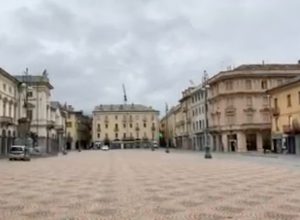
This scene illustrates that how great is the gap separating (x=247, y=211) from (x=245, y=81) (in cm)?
7465

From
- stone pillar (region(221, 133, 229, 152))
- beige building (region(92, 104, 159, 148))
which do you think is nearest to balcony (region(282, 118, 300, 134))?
stone pillar (region(221, 133, 229, 152))

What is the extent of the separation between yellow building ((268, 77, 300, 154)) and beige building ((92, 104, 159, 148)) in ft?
339

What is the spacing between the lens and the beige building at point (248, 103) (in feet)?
276

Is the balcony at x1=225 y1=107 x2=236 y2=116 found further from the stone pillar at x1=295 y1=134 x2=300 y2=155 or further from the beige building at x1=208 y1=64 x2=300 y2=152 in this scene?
the stone pillar at x1=295 y1=134 x2=300 y2=155

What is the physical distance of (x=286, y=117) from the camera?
2477 inches

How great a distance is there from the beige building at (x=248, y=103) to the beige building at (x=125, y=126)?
3340 inches

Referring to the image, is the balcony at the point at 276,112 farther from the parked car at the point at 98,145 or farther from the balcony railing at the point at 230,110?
the parked car at the point at 98,145

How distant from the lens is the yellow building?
59188mm

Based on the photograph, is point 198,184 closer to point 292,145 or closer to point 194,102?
point 292,145

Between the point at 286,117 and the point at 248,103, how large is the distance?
73.8 feet

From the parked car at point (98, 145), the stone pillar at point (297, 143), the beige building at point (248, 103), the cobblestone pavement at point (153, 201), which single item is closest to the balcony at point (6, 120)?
the beige building at point (248, 103)

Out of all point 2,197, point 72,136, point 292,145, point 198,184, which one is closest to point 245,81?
point 292,145

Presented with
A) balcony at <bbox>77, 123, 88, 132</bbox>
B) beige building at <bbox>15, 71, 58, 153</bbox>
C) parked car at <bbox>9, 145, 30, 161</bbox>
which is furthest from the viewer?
balcony at <bbox>77, 123, 88, 132</bbox>

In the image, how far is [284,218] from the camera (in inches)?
428
